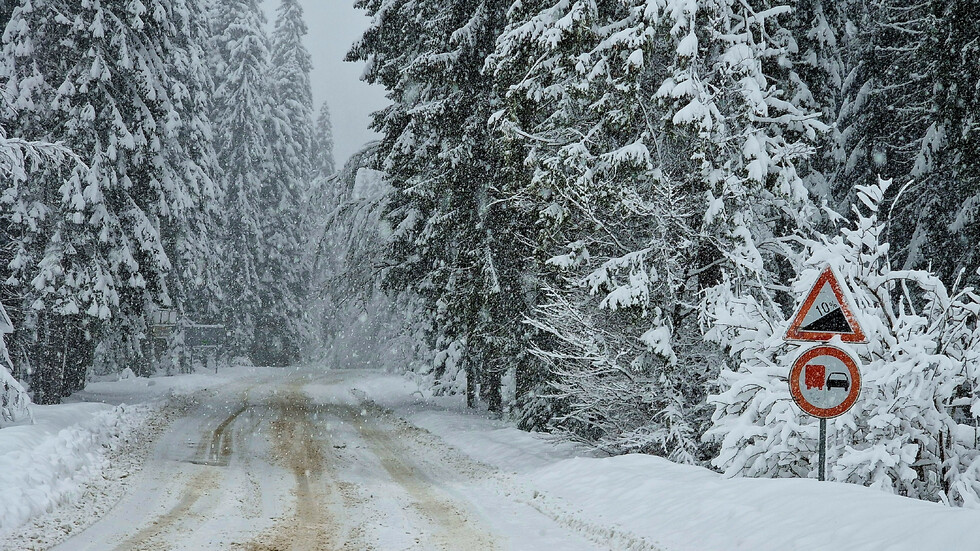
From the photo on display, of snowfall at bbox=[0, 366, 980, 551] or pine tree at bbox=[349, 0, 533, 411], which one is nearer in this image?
snowfall at bbox=[0, 366, 980, 551]

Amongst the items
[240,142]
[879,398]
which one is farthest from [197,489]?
[240,142]

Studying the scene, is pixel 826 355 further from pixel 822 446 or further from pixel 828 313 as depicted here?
pixel 822 446

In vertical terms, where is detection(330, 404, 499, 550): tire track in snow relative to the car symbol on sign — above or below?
below

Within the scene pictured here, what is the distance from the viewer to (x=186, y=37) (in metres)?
22.4

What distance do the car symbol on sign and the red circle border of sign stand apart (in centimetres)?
5

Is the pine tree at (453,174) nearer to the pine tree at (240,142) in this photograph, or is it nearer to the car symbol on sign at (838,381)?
the car symbol on sign at (838,381)

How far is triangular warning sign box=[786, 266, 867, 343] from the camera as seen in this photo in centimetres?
629

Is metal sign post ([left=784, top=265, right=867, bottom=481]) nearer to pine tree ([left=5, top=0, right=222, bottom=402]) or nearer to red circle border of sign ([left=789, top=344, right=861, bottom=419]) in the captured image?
red circle border of sign ([left=789, top=344, right=861, bottom=419])

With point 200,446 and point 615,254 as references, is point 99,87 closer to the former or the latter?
point 200,446

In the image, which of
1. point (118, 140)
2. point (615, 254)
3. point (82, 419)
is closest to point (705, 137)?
point (615, 254)

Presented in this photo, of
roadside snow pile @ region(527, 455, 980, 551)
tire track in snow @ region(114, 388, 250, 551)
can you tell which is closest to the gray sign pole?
roadside snow pile @ region(527, 455, 980, 551)

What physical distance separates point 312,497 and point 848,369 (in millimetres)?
6670

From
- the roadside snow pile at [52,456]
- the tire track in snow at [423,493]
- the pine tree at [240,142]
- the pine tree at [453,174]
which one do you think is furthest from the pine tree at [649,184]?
the pine tree at [240,142]

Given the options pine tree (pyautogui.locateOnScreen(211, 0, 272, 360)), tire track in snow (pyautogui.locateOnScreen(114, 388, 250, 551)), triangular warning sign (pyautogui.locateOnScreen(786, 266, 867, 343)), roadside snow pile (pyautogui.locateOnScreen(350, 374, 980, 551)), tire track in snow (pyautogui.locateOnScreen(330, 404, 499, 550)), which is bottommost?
tire track in snow (pyautogui.locateOnScreen(330, 404, 499, 550))
